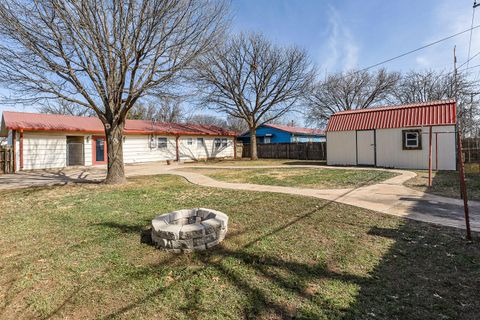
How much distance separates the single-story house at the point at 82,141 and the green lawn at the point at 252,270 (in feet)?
39.3

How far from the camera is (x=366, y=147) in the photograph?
1550 centimetres

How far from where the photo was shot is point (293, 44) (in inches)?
864

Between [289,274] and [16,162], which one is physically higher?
[16,162]

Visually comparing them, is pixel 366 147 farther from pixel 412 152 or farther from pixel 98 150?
pixel 98 150

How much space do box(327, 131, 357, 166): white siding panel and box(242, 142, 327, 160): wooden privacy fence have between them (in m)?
5.46

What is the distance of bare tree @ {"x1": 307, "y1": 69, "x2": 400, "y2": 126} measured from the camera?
95.5 feet

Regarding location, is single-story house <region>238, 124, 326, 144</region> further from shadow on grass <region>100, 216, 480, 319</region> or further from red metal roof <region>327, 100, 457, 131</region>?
shadow on grass <region>100, 216, 480, 319</region>

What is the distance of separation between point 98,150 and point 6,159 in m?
4.80

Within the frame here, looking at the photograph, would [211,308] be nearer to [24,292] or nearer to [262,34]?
[24,292]

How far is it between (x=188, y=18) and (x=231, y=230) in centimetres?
676

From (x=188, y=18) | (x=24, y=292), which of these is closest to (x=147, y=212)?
(x=24, y=292)

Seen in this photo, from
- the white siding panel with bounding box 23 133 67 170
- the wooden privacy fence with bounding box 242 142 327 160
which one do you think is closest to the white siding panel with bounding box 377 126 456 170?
the wooden privacy fence with bounding box 242 142 327 160

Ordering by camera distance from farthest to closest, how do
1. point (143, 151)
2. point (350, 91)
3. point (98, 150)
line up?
1. point (350, 91)
2. point (143, 151)
3. point (98, 150)

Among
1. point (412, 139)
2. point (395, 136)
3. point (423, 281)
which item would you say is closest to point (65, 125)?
point (423, 281)
